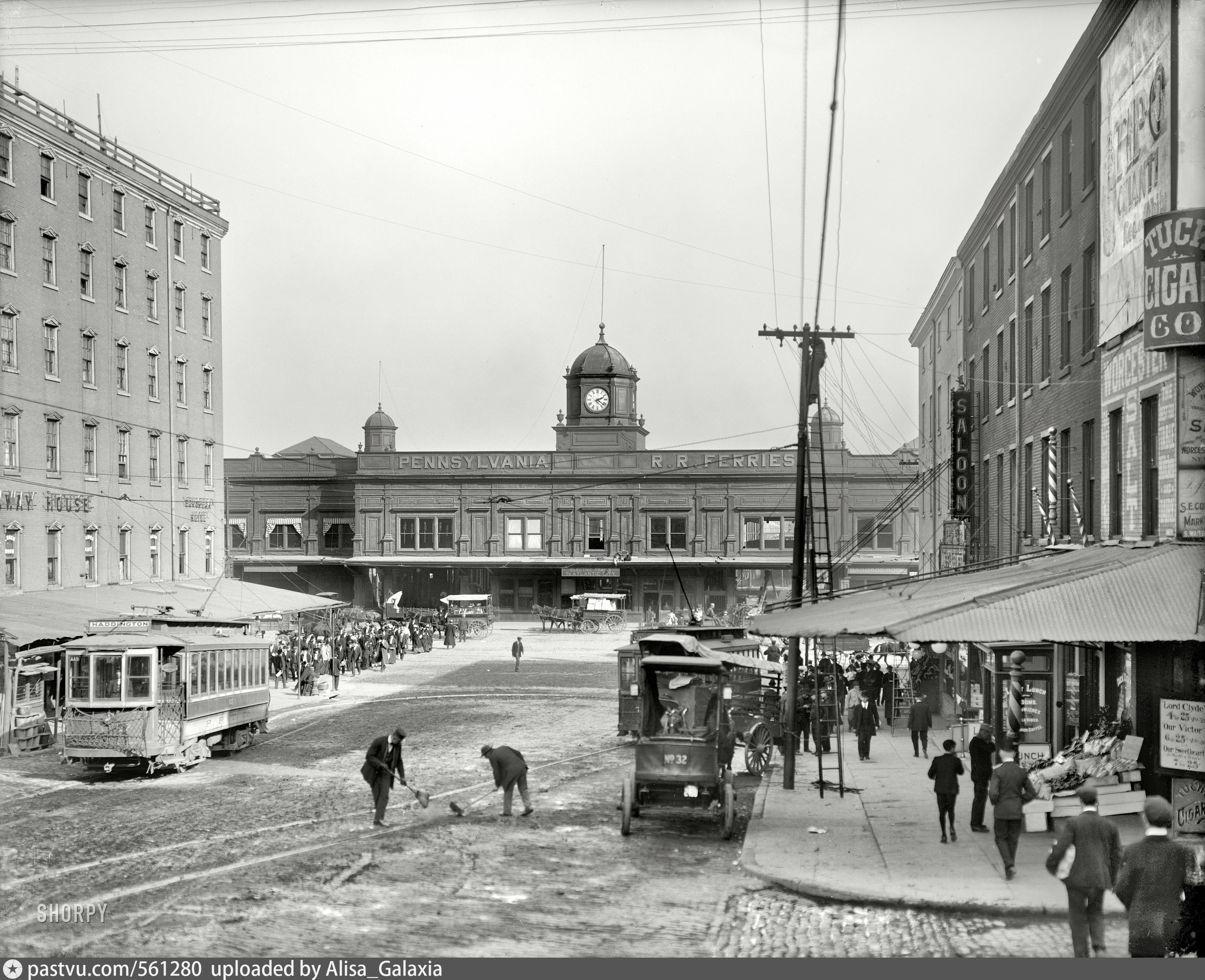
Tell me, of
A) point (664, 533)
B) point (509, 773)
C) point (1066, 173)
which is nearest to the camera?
point (509, 773)

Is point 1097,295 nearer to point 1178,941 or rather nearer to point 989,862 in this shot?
point 989,862

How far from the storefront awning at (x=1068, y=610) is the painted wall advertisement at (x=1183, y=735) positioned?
1500 millimetres

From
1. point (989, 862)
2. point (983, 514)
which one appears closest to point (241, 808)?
point (989, 862)

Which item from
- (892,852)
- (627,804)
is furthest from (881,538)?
(892,852)

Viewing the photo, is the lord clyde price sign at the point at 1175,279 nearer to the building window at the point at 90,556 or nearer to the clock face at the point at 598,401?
the building window at the point at 90,556

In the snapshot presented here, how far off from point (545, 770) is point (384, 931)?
1106 centimetres

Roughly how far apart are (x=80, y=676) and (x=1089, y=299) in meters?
19.3

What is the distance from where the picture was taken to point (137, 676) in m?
21.9

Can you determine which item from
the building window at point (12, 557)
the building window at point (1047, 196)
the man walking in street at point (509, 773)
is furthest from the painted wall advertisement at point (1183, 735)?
the building window at point (12, 557)

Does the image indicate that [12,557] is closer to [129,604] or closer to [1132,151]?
[129,604]

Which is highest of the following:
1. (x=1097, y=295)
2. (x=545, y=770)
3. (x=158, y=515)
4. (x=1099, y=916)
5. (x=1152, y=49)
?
(x=1152, y=49)

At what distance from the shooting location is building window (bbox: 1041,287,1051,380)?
24.5 metres

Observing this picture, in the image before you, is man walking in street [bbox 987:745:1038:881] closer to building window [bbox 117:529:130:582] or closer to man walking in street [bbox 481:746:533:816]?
man walking in street [bbox 481:746:533:816]

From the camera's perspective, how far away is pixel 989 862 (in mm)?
14602
